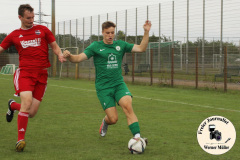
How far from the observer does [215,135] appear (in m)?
5.39

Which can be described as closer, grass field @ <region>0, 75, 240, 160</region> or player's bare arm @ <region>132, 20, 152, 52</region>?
grass field @ <region>0, 75, 240, 160</region>

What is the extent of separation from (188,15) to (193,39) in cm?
185

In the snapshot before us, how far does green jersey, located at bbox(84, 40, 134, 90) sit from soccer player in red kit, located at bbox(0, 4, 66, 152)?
0.59 meters

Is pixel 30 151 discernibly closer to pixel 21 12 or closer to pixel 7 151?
pixel 7 151

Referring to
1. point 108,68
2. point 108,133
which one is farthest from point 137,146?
point 108,133

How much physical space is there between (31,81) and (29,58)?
0.38 meters

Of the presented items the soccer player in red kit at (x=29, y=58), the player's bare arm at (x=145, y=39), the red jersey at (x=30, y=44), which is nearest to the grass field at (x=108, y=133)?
the soccer player in red kit at (x=29, y=58)

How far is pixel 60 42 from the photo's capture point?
4247 cm

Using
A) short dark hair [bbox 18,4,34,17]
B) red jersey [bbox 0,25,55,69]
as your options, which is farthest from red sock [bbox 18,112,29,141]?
short dark hair [bbox 18,4,34,17]

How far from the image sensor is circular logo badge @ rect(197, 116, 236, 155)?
5.39 m

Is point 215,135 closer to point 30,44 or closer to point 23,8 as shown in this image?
point 30,44

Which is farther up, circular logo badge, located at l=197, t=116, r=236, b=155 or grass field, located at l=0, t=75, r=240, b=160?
circular logo badge, located at l=197, t=116, r=236, b=155

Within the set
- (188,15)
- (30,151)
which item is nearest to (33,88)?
(30,151)

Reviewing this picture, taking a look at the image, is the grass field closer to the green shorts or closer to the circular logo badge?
the circular logo badge
